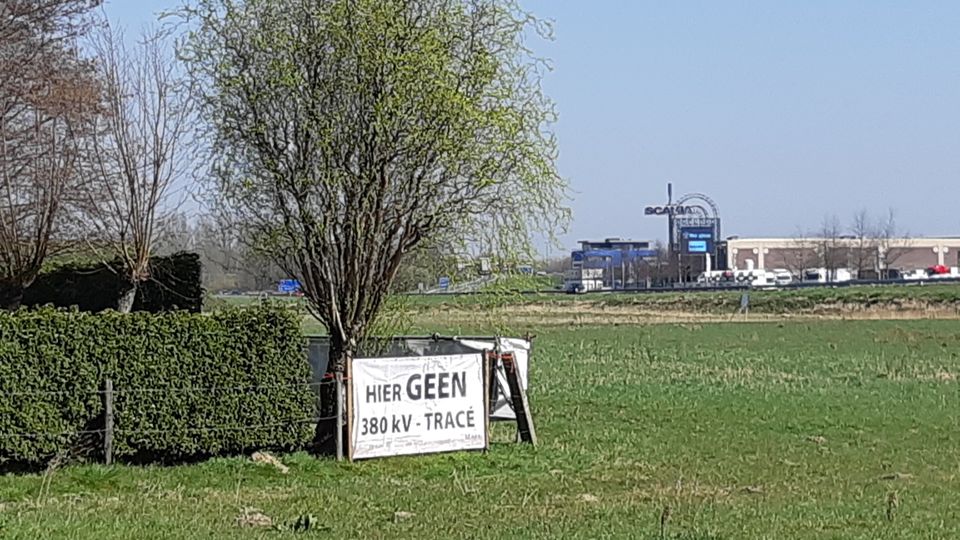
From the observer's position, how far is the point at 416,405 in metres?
17.1

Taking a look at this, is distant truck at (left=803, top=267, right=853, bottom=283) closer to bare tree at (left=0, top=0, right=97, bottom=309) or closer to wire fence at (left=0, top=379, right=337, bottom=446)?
bare tree at (left=0, top=0, right=97, bottom=309)

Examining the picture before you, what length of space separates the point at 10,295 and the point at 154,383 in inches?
402

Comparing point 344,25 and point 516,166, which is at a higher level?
point 344,25

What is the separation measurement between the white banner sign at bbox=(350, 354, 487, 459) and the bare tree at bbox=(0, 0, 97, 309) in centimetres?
904

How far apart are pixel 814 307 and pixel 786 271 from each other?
8169cm

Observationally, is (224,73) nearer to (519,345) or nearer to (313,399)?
(313,399)

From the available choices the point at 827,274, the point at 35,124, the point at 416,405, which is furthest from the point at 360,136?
the point at 827,274

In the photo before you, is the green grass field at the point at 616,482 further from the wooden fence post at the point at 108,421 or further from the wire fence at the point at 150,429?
the wire fence at the point at 150,429

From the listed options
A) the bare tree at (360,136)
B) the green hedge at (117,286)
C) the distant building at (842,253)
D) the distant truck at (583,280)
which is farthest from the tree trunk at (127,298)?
the distant building at (842,253)

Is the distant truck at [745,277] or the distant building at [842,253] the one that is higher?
the distant building at [842,253]

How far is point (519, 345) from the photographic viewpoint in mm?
20172

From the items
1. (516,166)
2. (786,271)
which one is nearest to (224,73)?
(516,166)

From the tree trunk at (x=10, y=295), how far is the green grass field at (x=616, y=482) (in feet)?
33.8

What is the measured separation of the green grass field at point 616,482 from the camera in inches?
450
